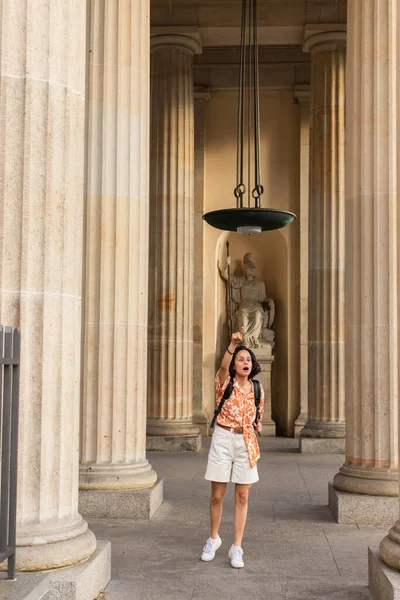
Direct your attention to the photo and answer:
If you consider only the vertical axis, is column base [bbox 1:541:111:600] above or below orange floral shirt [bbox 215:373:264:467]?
below

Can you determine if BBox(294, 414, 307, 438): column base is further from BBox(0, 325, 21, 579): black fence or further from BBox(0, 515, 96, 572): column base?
BBox(0, 325, 21, 579): black fence

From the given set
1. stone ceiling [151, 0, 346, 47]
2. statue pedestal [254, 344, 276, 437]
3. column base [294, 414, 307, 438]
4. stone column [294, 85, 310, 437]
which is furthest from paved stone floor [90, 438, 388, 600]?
stone ceiling [151, 0, 346, 47]

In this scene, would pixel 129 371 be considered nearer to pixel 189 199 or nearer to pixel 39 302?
pixel 39 302

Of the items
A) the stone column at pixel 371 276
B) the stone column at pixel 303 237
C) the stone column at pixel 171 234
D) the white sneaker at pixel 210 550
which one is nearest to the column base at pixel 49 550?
the white sneaker at pixel 210 550

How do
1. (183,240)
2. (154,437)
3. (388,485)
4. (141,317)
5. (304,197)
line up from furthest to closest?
(304,197), (183,240), (154,437), (141,317), (388,485)

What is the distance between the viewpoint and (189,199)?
79.0 feet

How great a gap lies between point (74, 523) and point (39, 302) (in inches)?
82.9

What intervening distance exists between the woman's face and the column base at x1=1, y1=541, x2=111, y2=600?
97.8 inches

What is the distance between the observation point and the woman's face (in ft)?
31.2

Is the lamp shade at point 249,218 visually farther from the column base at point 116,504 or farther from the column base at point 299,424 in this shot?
the column base at point 299,424

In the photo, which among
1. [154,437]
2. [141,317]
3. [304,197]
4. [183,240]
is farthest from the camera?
[304,197]

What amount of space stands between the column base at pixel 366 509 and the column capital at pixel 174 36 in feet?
52.2

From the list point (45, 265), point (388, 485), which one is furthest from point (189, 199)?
point (45, 265)

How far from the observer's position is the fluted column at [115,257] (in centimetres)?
1236
